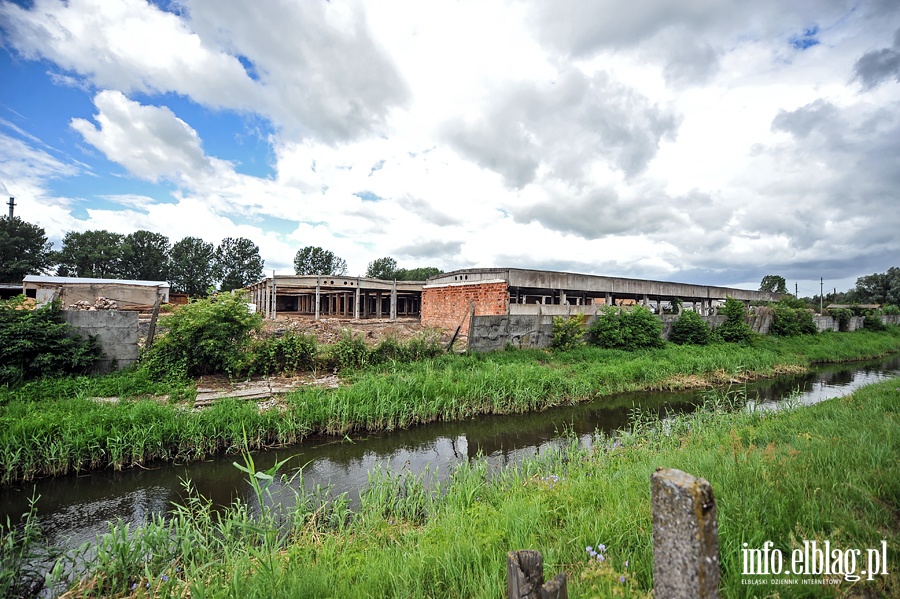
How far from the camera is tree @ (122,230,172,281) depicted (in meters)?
47.5

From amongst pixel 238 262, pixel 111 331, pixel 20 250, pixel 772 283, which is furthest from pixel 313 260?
pixel 772 283

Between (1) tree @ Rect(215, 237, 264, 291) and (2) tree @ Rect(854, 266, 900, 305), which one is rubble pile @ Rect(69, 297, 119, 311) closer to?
(1) tree @ Rect(215, 237, 264, 291)

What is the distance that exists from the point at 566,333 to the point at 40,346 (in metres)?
13.8

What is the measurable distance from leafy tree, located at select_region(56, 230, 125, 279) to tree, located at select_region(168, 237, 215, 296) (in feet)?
19.5

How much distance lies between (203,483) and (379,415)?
303 centimetres

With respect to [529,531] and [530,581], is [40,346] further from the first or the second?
[530,581]

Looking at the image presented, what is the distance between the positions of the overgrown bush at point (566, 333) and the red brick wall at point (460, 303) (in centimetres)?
199

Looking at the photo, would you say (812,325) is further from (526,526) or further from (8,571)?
(8,571)

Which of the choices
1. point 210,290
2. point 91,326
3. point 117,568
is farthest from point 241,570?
point 91,326

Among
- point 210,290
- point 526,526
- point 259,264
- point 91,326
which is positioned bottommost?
point 526,526

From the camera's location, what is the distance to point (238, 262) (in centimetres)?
5762

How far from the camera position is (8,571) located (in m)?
2.93

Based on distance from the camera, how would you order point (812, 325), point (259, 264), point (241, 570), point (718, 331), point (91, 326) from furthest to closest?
point (259, 264) → point (812, 325) → point (718, 331) → point (91, 326) → point (241, 570)

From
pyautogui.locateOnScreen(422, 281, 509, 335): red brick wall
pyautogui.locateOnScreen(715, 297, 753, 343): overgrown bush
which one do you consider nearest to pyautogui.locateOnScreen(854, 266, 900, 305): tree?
pyautogui.locateOnScreen(715, 297, 753, 343): overgrown bush
